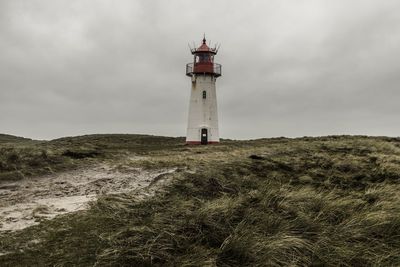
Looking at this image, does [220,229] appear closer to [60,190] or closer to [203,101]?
[60,190]

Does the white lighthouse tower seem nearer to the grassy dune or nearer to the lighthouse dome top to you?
the lighthouse dome top

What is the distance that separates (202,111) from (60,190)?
21.8m

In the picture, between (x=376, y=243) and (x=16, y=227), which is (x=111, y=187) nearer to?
(x=16, y=227)

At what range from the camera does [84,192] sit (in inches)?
435

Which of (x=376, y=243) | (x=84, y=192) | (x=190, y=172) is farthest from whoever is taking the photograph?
(x=190, y=172)

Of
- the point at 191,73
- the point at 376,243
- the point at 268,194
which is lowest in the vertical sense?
the point at 376,243

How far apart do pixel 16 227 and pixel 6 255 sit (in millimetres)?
1412

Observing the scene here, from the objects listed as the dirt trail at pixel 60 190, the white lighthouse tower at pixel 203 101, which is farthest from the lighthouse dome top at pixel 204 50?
the dirt trail at pixel 60 190

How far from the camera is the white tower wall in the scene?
107 ft

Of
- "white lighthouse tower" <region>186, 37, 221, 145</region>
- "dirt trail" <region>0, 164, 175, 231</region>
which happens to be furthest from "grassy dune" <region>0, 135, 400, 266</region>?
"white lighthouse tower" <region>186, 37, 221, 145</region>

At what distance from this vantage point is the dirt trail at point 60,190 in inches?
332

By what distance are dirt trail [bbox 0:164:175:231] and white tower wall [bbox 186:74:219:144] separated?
17804 millimetres

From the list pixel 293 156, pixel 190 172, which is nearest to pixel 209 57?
pixel 293 156

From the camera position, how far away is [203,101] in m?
32.6
